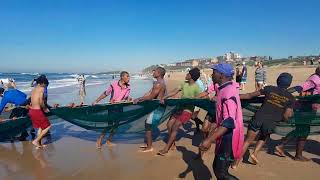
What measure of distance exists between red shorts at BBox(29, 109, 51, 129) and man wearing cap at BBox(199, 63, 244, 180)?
496 centimetres

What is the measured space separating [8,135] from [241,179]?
569 cm

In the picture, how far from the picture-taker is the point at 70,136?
30.6 ft

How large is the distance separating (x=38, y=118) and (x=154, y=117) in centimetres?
264

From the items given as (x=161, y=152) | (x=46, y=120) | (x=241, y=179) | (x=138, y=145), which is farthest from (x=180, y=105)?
(x=46, y=120)

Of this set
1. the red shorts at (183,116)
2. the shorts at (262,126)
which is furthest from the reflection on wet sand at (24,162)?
the shorts at (262,126)

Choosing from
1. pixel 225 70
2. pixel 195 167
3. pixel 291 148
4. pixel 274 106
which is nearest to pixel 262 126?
pixel 274 106

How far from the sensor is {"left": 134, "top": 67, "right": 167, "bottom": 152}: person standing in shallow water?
7.45 m

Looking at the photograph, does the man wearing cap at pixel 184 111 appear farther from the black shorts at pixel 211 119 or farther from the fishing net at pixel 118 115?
the black shorts at pixel 211 119

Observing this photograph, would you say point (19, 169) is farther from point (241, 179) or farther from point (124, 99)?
point (241, 179)

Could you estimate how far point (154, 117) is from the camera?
7.59 metres

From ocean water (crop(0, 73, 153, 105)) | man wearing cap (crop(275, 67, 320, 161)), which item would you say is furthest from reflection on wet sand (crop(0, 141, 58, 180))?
ocean water (crop(0, 73, 153, 105))

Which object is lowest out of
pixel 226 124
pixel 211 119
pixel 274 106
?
pixel 211 119

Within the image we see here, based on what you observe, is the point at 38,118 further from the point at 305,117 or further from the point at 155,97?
the point at 305,117

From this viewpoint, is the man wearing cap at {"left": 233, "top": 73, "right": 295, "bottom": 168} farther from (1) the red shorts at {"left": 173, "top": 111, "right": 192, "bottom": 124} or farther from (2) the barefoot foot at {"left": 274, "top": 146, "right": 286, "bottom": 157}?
(1) the red shorts at {"left": 173, "top": 111, "right": 192, "bottom": 124}
